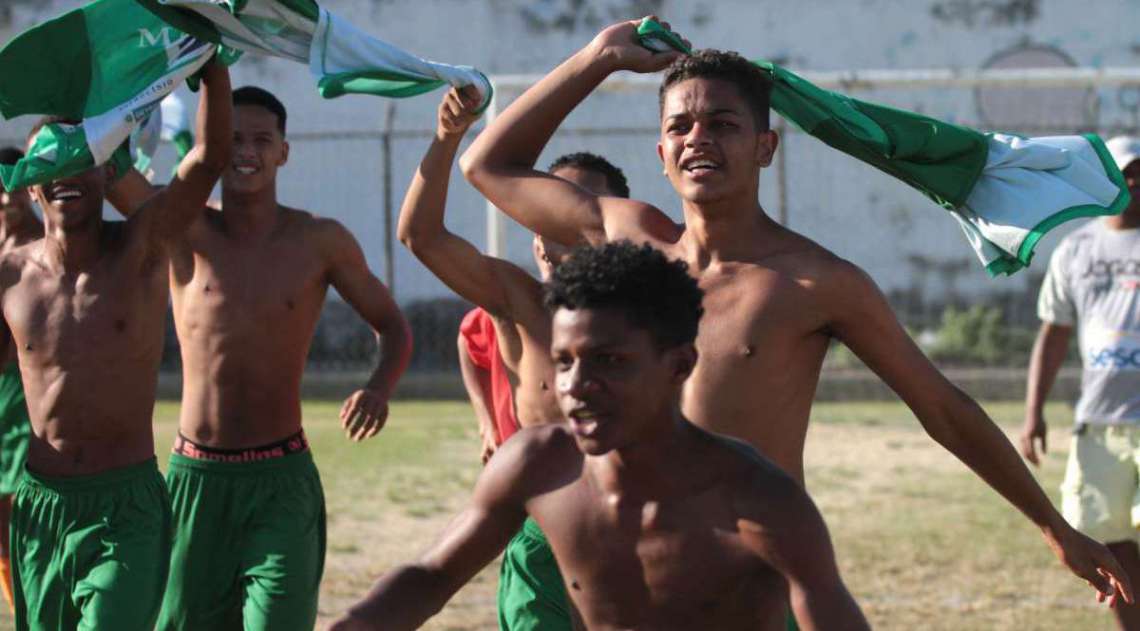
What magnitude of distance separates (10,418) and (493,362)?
2.98 m

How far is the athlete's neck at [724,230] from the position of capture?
14.8ft

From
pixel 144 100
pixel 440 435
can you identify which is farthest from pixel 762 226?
pixel 440 435

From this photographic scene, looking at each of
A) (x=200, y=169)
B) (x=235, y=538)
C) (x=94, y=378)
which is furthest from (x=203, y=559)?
(x=200, y=169)

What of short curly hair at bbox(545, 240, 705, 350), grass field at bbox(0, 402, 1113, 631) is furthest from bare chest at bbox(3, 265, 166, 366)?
short curly hair at bbox(545, 240, 705, 350)

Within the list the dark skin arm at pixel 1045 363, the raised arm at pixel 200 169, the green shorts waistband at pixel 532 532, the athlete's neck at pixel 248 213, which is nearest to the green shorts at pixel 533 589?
the green shorts waistband at pixel 532 532

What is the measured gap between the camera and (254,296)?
252 inches

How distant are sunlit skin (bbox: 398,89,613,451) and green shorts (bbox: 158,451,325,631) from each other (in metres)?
1.13

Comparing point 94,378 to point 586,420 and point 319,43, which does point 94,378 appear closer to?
point 319,43

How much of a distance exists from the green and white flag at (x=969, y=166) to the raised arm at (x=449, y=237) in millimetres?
603

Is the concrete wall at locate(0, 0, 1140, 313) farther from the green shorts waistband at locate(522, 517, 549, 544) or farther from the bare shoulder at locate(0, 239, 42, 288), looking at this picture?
the green shorts waistband at locate(522, 517, 549, 544)

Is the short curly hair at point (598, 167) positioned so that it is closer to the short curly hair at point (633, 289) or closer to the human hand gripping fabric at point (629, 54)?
the human hand gripping fabric at point (629, 54)

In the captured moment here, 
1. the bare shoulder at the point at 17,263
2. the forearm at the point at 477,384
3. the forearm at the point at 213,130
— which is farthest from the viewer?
the forearm at the point at 477,384

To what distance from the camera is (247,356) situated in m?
6.36

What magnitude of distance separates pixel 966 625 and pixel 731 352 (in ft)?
13.0
